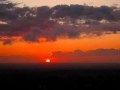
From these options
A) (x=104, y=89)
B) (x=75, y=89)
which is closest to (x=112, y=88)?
(x=104, y=89)

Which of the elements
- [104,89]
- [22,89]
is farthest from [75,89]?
[22,89]

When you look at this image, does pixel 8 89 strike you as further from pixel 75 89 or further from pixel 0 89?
pixel 75 89

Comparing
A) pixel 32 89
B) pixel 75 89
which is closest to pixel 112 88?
pixel 75 89

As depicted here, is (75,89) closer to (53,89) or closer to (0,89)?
(53,89)

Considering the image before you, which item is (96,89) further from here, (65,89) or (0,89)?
(0,89)

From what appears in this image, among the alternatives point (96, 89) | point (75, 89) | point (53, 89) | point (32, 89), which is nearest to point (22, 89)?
point (32, 89)

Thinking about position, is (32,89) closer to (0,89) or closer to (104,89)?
(0,89)
